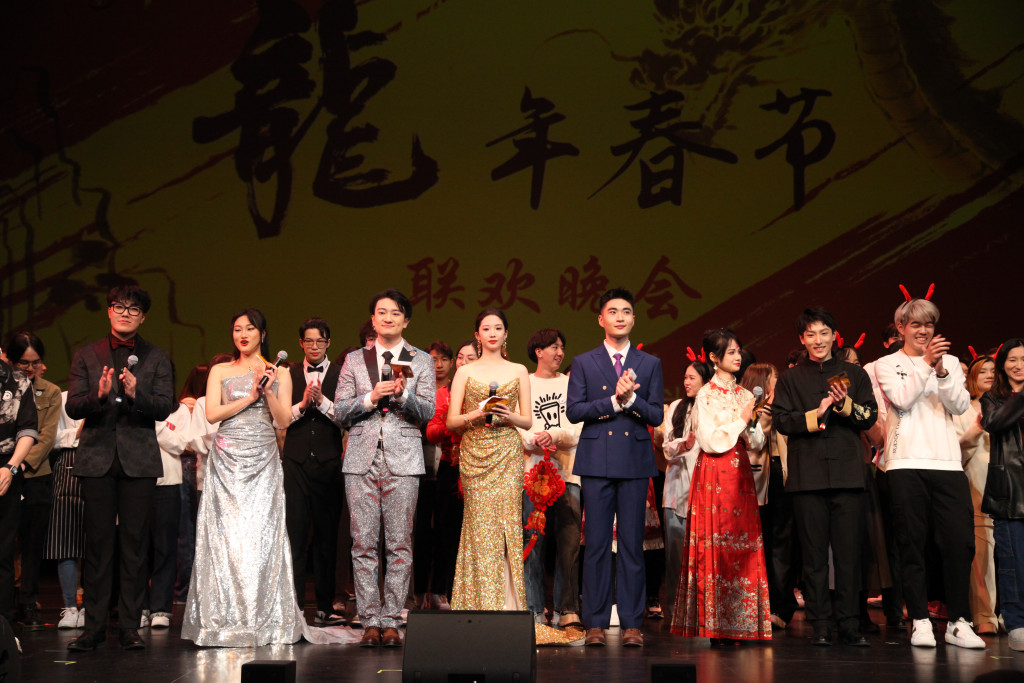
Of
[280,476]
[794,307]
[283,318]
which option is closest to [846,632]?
[280,476]

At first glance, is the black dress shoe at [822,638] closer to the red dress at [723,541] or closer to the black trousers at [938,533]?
the red dress at [723,541]

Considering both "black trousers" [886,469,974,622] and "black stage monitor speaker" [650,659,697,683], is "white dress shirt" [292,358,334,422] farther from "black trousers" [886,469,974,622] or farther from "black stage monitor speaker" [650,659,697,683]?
"black trousers" [886,469,974,622]

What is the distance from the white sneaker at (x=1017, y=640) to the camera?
433cm

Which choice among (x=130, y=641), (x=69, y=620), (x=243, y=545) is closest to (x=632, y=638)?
(x=243, y=545)

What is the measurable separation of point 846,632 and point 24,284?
656 cm

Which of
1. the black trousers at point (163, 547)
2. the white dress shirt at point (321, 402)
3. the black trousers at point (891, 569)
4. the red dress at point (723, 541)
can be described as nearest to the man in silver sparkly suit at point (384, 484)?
the white dress shirt at point (321, 402)

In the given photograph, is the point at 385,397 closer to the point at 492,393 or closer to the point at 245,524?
the point at 492,393

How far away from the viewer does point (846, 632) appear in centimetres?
441

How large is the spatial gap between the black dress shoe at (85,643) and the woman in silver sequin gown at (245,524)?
14.6 inches

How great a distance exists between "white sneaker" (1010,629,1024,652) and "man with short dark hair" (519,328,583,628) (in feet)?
6.44

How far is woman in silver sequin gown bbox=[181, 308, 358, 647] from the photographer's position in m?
4.39

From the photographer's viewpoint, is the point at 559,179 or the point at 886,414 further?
the point at 559,179

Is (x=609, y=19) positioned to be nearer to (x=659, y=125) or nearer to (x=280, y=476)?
(x=659, y=125)

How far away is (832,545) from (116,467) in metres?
3.26
